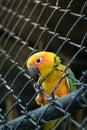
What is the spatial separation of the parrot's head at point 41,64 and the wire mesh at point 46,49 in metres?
0.05

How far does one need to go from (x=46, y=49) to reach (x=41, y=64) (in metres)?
0.09

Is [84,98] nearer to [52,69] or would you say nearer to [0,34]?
[52,69]

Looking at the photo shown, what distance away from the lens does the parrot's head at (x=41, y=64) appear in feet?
6.25

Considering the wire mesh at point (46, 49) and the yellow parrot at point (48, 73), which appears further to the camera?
the yellow parrot at point (48, 73)

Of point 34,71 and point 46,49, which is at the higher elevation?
point 46,49

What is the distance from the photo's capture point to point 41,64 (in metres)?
1.95

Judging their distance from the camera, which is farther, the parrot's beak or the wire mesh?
the parrot's beak

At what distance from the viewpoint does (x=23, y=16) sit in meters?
2.56

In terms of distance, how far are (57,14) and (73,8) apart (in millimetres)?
299

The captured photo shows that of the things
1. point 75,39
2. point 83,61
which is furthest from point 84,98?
point 83,61

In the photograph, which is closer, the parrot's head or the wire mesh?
the wire mesh

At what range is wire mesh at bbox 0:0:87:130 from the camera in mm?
1384

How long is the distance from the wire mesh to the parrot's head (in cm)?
5

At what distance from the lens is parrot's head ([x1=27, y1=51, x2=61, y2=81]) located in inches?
75.0
